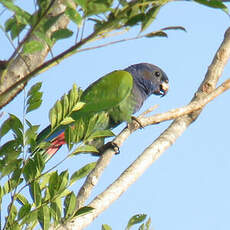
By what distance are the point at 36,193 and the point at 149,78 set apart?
3.57 m

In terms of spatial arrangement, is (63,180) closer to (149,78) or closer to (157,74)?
(149,78)

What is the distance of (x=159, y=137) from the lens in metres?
2.20

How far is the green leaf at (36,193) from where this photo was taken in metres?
1.39

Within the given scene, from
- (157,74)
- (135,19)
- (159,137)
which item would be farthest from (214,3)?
(157,74)

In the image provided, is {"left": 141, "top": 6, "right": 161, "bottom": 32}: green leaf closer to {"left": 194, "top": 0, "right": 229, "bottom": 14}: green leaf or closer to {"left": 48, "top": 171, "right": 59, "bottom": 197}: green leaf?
{"left": 194, "top": 0, "right": 229, "bottom": 14}: green leaf

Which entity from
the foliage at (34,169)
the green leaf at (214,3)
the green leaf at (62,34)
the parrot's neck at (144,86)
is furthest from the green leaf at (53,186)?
the parrot's neck at (144,86)

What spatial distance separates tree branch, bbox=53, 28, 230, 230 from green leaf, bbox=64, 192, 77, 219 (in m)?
0.05

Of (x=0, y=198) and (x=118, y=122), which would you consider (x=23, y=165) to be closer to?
(x=0, y=198)

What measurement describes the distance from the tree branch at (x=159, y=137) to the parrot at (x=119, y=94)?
0.66ft

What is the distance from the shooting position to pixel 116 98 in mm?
1137

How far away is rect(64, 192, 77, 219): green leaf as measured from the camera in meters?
1.47

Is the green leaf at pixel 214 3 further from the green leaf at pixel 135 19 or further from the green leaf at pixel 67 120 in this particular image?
the green leaf at pixel 67 120

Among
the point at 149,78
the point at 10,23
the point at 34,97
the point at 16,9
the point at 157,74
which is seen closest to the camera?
the point at 16,9

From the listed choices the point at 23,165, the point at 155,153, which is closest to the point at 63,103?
the point at 23,165
